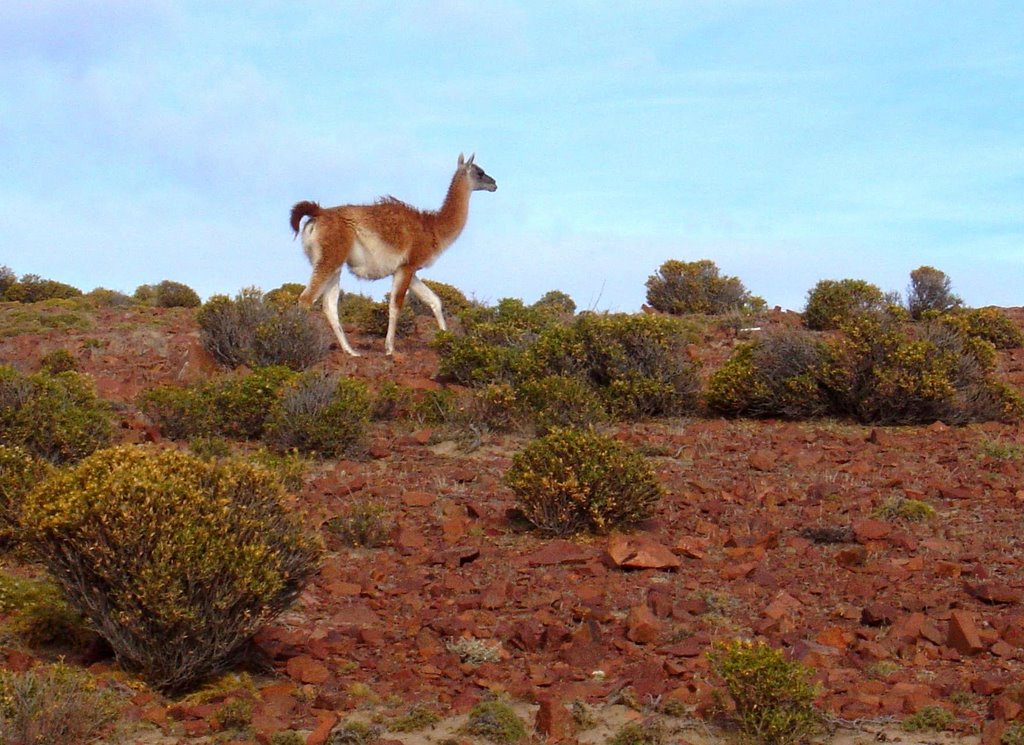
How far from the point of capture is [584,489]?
8.63 metres

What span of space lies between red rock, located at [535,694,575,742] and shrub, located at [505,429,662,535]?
2987mm

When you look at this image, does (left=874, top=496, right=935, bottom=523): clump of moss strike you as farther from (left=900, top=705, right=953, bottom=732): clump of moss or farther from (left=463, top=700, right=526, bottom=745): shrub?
(left=463, top=700, right=526, bottom=745): shrub

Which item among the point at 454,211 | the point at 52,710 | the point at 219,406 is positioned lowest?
the point at 52,710

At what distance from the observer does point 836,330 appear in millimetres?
17781

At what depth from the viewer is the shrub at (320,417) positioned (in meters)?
11.4

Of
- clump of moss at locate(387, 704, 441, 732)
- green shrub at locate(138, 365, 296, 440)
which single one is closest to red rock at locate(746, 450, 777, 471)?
green shrub at locate(138, 365, 296, 440)

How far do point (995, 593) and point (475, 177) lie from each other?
12.8 m

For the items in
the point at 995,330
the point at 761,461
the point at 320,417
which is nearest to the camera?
the point at 761,461

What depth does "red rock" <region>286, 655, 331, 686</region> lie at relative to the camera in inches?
243

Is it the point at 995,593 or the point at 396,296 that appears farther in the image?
the point at 396,296

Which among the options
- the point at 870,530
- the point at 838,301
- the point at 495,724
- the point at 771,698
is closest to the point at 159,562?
the point at 495,724

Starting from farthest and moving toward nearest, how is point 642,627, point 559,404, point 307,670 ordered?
point 559,404 < point 642,627 < point 307,670

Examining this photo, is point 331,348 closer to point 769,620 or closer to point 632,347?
point 632,347

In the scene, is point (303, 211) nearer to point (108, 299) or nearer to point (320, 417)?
point (320, 417)
